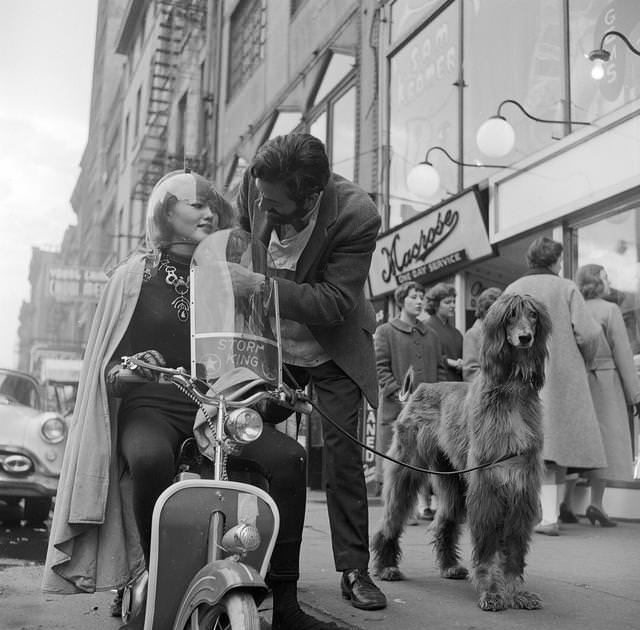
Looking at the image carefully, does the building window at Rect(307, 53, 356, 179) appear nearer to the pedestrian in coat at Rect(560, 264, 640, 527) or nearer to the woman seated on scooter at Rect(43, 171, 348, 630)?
the pedestrian in coat at Rect(560, 264, 640, 527)

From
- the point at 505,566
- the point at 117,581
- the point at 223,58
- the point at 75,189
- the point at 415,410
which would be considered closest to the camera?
the point at 117,581

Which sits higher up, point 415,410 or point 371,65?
point 371,65

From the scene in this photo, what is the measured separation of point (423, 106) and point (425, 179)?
139 centimetres

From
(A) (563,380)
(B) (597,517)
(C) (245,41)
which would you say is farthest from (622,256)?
(C) (245,41)

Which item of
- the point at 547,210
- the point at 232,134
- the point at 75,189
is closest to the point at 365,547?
the point at 547,210

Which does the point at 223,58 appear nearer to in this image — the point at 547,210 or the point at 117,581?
the point at 547,210

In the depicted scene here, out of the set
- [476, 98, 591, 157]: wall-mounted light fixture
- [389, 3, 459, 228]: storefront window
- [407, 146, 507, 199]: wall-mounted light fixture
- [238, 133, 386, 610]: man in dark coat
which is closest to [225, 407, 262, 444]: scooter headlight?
[238, 133, 386, 610]: man in dark coat

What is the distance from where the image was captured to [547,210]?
981 centimetres

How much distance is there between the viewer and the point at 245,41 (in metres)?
23.0

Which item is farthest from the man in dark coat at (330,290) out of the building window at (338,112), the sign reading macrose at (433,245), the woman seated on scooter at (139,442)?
the building window at (338,112)

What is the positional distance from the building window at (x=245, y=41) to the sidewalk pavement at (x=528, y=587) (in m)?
17.1

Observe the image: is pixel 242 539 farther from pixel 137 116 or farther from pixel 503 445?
pixel 137 116

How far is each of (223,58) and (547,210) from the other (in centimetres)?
1692

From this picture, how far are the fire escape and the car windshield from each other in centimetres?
2016
